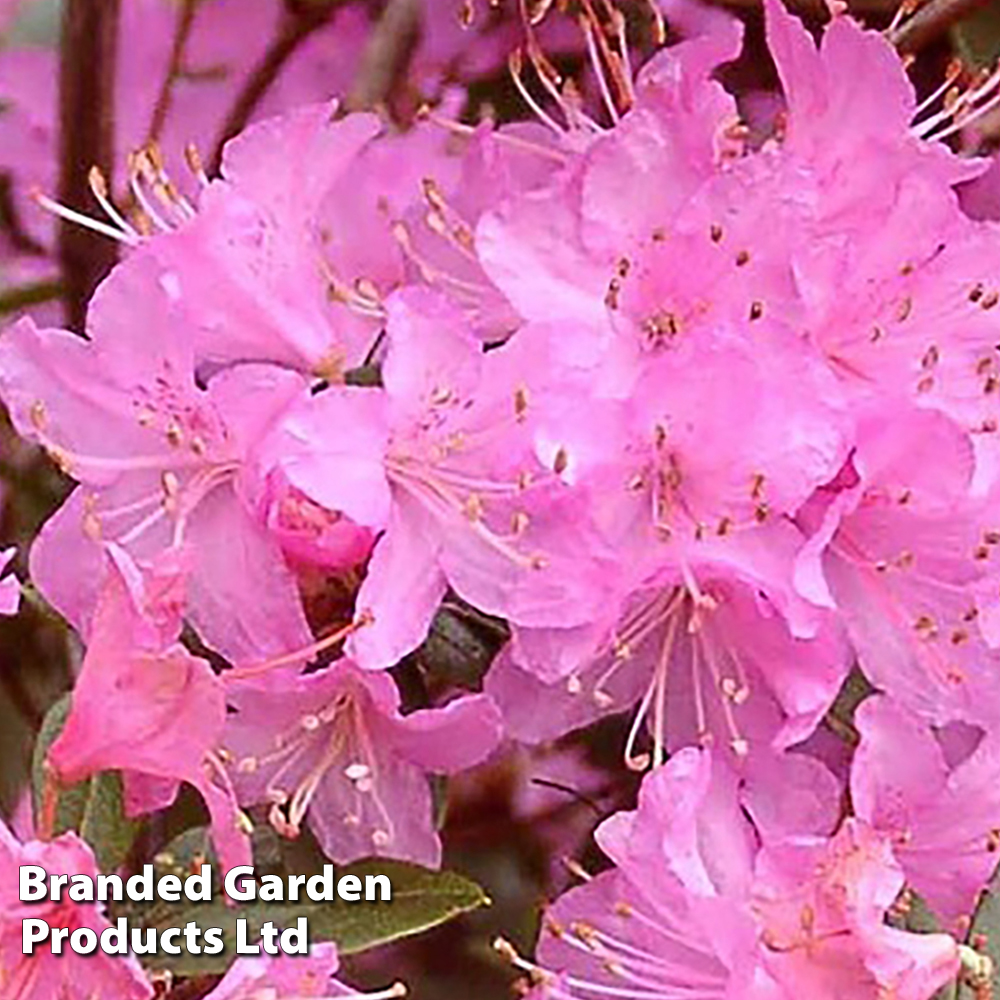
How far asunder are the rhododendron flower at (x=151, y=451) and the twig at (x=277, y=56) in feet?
1.90

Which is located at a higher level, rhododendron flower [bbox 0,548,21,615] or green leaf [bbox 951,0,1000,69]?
green leaf [bbox 951,0,1000,69]

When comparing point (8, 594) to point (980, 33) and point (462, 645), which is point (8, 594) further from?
point (980, 33)

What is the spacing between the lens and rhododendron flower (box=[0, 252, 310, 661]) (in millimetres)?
1218

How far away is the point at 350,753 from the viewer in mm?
1265

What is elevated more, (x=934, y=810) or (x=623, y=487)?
(x=623, y=487)

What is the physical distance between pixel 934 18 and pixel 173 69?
0.49 meters

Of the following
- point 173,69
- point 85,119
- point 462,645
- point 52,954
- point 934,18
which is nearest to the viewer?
point 52,954

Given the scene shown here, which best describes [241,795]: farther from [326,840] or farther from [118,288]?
[118,288]

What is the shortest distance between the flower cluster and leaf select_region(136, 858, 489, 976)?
0.04 meters

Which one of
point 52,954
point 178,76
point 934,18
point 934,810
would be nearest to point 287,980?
point 52,954

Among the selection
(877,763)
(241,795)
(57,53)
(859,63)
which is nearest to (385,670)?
(241,795)

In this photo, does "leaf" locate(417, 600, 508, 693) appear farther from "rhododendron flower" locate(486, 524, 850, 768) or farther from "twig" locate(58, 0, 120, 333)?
→ "twig" locate(58, 0, 120, 333)

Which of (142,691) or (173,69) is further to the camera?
(173,69)

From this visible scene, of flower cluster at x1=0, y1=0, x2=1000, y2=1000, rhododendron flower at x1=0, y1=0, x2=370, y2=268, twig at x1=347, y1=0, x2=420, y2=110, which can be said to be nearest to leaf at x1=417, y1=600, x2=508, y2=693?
flower cluster at x1=0, y1=0, x2=1000, y2=1000
